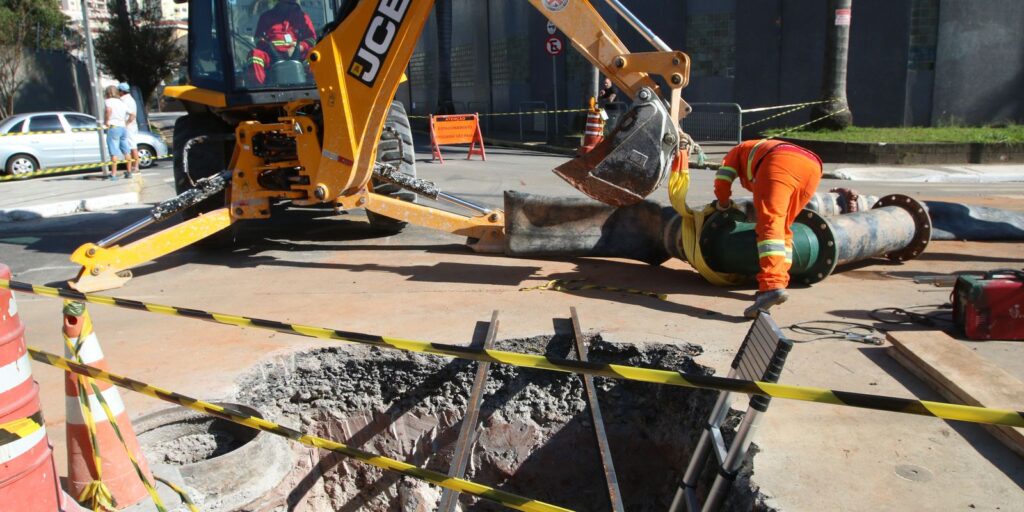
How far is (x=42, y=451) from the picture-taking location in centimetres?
295

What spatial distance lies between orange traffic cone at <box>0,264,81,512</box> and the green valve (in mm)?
4815

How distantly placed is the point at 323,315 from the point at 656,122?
9.47 feet

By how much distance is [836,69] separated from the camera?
55.1ft

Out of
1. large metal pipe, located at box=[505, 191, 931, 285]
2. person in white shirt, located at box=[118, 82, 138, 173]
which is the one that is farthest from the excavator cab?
person in white shirt, located at box=[118, 82, 138, 173]

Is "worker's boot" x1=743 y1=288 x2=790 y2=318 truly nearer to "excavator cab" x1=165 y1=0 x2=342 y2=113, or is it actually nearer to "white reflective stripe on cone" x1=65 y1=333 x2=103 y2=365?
"white reflective stripe on cone" x1=65 y1=333 x2=103 y2=365

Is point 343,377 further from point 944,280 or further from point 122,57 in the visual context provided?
point 122,57

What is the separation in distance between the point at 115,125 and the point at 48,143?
380 centimetres

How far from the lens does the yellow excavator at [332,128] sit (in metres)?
5.99

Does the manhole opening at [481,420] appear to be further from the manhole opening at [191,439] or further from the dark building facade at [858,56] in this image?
the dark building facade at [858,56]

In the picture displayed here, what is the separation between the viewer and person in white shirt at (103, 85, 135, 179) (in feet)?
46.1

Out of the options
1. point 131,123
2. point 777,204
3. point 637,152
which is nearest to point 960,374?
point 777,204

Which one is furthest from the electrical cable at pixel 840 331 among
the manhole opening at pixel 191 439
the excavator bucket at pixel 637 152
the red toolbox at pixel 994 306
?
the manhole opening at pixel 191 439

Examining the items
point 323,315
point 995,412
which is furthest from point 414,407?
point 995,412

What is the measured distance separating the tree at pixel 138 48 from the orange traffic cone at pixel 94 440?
3081 centimetres
